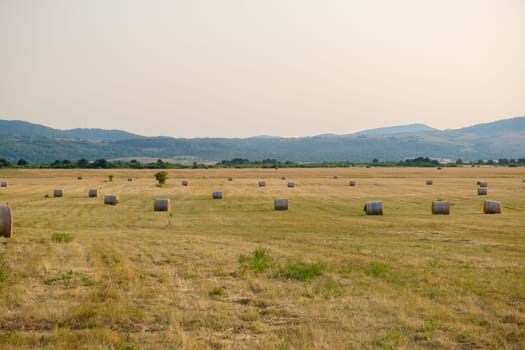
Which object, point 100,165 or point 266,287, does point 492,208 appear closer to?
point 266,287

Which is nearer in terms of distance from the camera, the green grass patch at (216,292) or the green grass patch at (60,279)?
the green grass patch at (216,292)

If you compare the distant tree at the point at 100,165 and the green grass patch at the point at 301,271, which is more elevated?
the green grass patch at the point at 301,271

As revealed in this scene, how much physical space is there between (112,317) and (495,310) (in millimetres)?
6691

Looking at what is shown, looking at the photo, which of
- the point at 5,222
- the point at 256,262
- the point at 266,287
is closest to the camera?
the point at 266,287

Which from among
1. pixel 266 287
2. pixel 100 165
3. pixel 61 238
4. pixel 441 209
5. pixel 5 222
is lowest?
pixel 100 165

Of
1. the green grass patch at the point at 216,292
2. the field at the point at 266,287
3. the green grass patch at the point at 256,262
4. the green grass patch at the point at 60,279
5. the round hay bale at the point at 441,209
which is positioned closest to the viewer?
the field at the point at 266,287

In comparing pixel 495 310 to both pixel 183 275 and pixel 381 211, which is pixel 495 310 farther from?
pixel 381 211

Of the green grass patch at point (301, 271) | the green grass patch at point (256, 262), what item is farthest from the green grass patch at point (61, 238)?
the green grass patch at point (301, 271)

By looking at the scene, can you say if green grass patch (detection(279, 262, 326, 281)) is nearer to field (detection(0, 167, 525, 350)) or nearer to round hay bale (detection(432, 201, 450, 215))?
field (detection(0, 167, 525, 350))

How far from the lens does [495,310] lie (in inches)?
441

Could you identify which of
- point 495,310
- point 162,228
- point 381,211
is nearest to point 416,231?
point 381,211

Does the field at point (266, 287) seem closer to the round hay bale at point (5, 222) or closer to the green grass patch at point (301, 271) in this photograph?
the green grass patch at point (301, 271)

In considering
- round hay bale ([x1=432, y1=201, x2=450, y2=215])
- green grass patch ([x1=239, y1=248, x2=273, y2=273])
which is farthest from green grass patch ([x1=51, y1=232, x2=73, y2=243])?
round hay bale ([x1=432, y1=201, x2=450, y2=215])

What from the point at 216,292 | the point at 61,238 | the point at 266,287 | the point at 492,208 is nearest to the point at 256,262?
the point at 266,287
